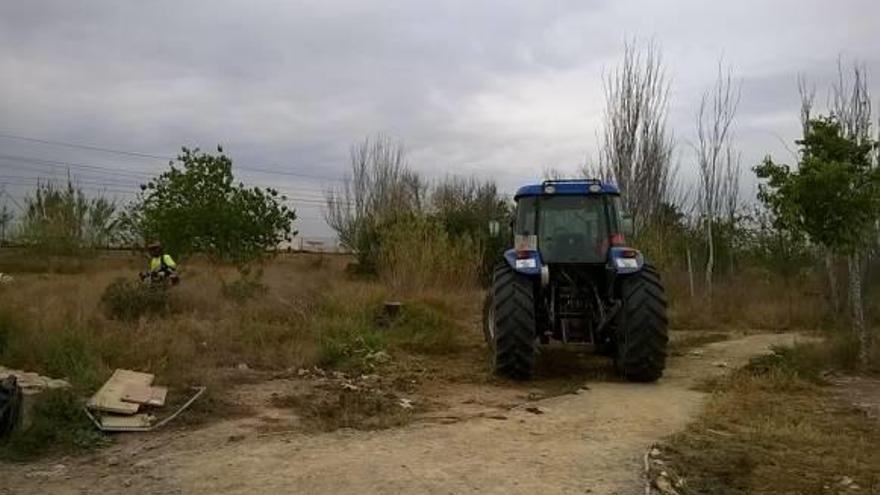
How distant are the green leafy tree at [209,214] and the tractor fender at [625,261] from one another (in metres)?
11.2

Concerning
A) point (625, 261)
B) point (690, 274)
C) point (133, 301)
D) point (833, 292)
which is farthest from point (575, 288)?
point (690, 274)

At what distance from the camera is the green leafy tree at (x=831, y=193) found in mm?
10188

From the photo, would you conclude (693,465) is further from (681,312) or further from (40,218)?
(40,218)

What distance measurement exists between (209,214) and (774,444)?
A: 14.6 m

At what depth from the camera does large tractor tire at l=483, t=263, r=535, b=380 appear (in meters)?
9.12

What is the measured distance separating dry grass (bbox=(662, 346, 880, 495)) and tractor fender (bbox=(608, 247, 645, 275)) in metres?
1.55

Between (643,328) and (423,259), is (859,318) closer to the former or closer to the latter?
(643,328)

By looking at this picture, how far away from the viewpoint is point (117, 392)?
743 centimetres

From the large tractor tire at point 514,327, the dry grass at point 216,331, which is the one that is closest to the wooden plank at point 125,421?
the dry grass at point 216,331

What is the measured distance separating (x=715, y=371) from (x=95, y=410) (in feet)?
23.7

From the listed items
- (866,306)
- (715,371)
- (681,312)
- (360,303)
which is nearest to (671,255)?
(681,312)

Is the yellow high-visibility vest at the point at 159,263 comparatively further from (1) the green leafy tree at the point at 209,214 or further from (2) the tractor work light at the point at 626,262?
(2) the tractor work light at the point at 626,262

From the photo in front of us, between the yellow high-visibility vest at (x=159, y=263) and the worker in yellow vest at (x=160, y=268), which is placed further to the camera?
the yellow high-visibility vest at (x=159, y=263)

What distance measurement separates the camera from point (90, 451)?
6461mm
